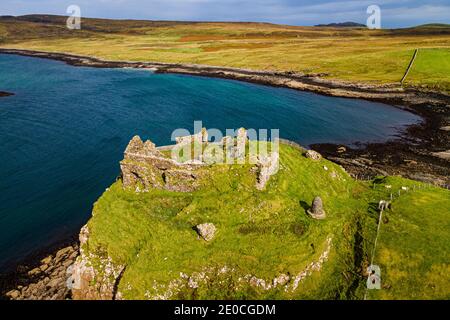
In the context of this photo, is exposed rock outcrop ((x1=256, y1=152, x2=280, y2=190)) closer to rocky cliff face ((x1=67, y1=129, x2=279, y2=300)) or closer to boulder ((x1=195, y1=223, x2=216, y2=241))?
rocky cliff face ((x1=67, y1=129, x2=279, y2=300))

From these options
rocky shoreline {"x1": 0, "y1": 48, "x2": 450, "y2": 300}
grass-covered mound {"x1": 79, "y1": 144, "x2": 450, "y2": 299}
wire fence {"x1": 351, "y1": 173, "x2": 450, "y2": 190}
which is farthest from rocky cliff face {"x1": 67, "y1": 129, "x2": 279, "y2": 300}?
wire fence {"x1": 351, "y1": 173, "x2": 450, "y2": 190}

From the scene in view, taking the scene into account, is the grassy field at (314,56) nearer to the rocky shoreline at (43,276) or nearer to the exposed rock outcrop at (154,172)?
the exposed rock outcrop at (154,172)

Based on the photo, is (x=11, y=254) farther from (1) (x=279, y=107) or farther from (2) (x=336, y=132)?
(1) (x=279, y=107)

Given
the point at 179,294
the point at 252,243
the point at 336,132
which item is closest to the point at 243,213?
the point at 252,243

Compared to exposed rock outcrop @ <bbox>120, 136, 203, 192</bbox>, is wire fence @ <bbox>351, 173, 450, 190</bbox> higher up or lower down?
lower down

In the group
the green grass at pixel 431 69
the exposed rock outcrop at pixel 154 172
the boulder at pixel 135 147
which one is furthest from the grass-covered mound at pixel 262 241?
the green grass at pixel 431 69

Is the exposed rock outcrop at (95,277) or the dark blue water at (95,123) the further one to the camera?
the dark blue water at (95,123)
